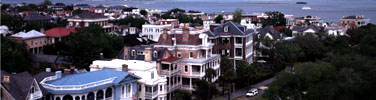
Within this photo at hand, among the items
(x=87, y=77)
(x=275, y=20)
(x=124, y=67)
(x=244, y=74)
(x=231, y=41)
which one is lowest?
(x=244, y=74)

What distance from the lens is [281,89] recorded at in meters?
43.0

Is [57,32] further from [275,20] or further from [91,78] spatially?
[275,20]

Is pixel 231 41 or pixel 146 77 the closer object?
pixel 146 77

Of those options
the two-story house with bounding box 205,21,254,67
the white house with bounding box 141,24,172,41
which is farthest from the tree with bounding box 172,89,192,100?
the white house with bounding box 141,24,172,41

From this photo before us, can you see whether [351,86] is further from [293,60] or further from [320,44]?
[320,44]

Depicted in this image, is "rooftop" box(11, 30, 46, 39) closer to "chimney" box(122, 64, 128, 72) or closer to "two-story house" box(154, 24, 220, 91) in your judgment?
"two-story house" box(154, 24, 220, 91)

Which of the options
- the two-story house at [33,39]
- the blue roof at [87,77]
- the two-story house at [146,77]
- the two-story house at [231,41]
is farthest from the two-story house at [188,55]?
the two-story house at [33,39]

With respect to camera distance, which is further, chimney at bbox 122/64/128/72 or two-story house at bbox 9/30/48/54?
two-story house at bbox 9/30/48/54

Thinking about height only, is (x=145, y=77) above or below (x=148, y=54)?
below

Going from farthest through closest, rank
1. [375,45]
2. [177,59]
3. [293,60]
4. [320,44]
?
1. [320,44]
2. [293,60]
3. [375,45]
4. [177,59]

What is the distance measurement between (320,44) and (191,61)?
3284 centimetres

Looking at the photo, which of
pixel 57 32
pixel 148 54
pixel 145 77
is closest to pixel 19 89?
pixel 145 77

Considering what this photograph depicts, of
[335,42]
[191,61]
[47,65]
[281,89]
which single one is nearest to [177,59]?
[191,61]

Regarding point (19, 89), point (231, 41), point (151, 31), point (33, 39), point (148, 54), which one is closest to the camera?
point (19, 89)
